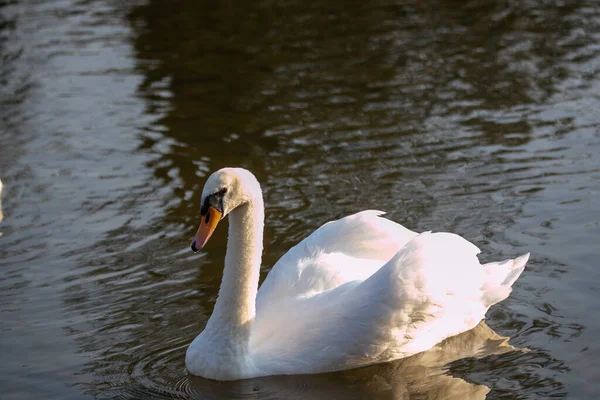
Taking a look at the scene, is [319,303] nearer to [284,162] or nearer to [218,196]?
[218,196]

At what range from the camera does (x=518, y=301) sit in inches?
309

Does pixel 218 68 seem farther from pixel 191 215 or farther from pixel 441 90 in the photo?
pixel 191 215

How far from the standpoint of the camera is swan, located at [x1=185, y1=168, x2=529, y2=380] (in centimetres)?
666

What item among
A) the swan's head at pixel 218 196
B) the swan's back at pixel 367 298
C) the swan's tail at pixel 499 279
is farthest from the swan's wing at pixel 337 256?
the swan's head at pixel 218 196

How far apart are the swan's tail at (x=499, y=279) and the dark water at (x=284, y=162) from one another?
9.5 inches

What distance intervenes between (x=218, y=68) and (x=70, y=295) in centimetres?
687

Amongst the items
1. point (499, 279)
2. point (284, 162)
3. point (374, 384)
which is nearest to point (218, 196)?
point (374, 384)

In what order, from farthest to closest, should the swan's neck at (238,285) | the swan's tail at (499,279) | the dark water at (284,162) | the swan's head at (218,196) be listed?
the swan's tail at (499,279) < the dark water at (284,162) < the swan's neck at (238,285) < the swan's head at (218,196)

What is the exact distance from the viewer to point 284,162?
11.1 m

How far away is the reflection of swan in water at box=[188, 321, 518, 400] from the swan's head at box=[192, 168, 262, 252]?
0.95 metres

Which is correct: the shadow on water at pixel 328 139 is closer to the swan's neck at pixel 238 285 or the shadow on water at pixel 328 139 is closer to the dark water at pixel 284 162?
the dark water at pixel 284 162

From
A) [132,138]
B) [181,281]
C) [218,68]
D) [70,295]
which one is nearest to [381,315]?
[181,281]

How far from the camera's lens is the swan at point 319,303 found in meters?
6.66

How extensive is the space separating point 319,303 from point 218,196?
98 centimetres
